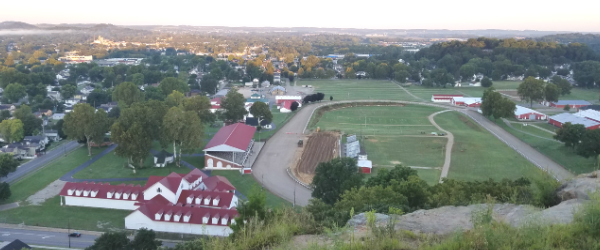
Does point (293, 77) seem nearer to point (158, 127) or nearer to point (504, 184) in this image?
point (158, 127)

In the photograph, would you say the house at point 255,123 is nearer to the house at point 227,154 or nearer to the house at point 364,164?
the house at point 227,154

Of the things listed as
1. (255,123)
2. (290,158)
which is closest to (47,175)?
(290,158)

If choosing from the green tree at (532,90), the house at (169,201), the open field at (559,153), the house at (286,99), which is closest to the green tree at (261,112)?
the house at (286,99)

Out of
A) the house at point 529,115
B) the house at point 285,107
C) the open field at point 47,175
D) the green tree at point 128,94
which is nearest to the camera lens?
the open field at point 47,175

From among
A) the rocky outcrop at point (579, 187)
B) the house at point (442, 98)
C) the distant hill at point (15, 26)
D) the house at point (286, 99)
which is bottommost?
the house at point (286, 99)

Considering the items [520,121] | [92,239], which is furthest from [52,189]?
[520,121]

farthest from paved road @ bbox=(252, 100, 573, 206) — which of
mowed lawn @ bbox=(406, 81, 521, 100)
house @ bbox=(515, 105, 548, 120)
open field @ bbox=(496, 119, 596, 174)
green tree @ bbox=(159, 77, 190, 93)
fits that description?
green tree @ bbox=(159, 77, 190, 93)

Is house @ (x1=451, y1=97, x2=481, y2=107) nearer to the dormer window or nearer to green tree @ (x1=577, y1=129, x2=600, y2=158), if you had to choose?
green tree @ (x1=577, y1=129, x2=600, y2=158)
